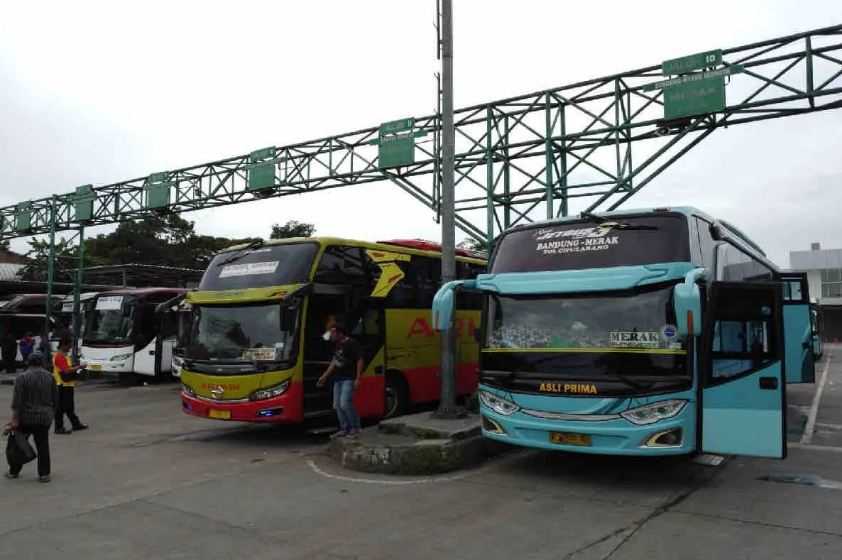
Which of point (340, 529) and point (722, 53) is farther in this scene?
point (722, 53)

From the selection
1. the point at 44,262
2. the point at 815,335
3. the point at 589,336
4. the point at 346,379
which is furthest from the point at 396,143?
the point at 44,262

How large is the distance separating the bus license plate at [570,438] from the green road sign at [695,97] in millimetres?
9732

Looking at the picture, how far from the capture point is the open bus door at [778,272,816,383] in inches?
555

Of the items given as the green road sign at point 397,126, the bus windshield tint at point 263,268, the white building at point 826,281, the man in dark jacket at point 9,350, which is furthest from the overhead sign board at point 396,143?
the white building at point 826,281

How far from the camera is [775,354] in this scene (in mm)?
6734

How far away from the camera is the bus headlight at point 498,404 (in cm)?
768

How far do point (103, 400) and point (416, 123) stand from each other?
1082cm

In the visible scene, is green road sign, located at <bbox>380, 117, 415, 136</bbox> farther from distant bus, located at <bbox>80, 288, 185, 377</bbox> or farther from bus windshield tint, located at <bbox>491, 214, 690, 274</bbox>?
bus windshield tint, located at <bbox>491, 214, 690, 274</bbox>

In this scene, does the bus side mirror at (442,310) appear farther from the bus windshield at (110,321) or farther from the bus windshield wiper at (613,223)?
the bus windshield at (110,321)

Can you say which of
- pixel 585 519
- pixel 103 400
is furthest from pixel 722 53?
pixel 103 400

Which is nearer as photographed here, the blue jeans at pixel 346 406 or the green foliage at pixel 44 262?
the blue jeans at pixel 346 406

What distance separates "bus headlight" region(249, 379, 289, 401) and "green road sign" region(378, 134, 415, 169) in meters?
10.2

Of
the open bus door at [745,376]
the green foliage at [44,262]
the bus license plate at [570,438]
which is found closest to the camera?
the open bus door at [745,376]

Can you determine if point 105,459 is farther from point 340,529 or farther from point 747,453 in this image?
point 747,453
